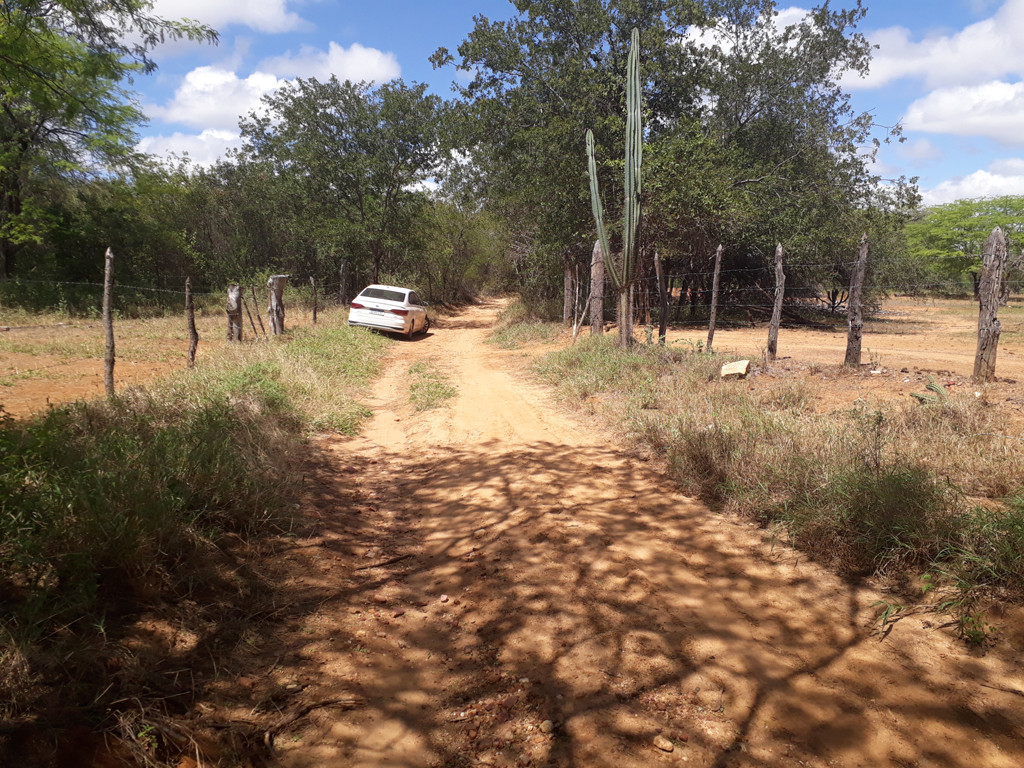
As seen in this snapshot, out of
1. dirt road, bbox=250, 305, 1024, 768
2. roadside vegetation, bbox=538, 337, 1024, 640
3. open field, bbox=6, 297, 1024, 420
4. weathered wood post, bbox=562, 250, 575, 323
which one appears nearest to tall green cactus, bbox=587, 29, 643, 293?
roadside vegetation, bbox=538, 337, 1024, 640

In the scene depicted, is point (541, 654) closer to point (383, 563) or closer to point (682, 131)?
point (383, 563)

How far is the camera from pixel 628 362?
907 centimetres

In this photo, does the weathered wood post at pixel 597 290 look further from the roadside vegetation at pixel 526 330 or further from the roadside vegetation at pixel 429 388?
the roadside vegetation at pixel 429 388

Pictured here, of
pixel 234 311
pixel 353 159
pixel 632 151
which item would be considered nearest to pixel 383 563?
pixel 632 151

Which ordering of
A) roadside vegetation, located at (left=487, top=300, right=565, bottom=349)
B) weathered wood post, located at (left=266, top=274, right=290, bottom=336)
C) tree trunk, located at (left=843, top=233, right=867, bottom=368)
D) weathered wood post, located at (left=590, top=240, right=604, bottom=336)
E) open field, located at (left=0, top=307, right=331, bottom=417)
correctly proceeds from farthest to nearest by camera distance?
roadside vegetation, located at (left=487, top=300, right=565, bottom=349), weathered wood post, located at (left=266, top=274, right=290, bottom=336), weathered wood post, located at (left=590, top=240, right=604, bottom=336), tree trunk, located at (left=843, top=233, right=867, bottom=368), open field, located at (left=0, top=307, right=331, bottom=417)

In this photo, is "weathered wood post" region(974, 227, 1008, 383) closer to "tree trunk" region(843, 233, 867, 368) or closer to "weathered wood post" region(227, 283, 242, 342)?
"tree trunk" region(843, 233, 867, 368)

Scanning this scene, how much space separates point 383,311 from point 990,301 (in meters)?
12.7

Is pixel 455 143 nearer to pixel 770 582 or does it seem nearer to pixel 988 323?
pixel 988 323

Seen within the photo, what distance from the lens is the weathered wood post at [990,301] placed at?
717 centimetres

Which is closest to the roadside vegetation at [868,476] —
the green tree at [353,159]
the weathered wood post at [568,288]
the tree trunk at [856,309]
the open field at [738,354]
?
the open field at [738,354]

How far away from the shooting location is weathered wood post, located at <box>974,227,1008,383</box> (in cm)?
717

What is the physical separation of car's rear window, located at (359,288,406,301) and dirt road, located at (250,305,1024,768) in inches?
452

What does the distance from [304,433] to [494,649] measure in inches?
167

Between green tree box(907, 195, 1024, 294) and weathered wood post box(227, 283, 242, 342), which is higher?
green tree box(907, 195, 1024, 294)
